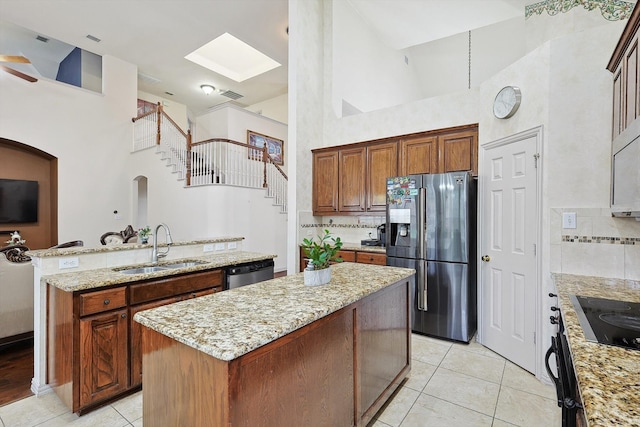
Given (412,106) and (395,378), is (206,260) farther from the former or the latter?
(412,106)

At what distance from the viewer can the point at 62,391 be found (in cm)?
214

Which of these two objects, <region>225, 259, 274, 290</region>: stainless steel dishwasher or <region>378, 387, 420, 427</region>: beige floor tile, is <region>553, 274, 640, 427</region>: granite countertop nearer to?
<region>378, 387, 420, 427</region>: beige floor tile

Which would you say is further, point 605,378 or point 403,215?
point 403,215

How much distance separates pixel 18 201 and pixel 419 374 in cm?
789

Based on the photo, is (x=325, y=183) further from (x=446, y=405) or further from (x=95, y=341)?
(x=95, y=341)

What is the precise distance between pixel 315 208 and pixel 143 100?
7263 mm

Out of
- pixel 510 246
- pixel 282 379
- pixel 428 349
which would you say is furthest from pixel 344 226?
pixel 282 379

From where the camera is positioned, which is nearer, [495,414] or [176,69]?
[495,414]

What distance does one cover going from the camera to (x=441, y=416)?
6.85 feet

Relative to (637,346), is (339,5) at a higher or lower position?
higher

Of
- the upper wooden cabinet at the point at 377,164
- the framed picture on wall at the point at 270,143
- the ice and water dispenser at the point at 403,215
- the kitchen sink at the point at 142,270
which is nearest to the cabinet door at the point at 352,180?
the upper wooden cabinet at the point at 377,164

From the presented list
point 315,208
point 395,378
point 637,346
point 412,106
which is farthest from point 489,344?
point 412,106

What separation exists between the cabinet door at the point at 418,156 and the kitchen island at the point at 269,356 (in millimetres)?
2204

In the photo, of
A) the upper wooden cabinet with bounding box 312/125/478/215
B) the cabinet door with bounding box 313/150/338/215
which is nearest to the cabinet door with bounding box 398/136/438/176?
the upper wooden cabinet with bounding box 312/125/478/215
